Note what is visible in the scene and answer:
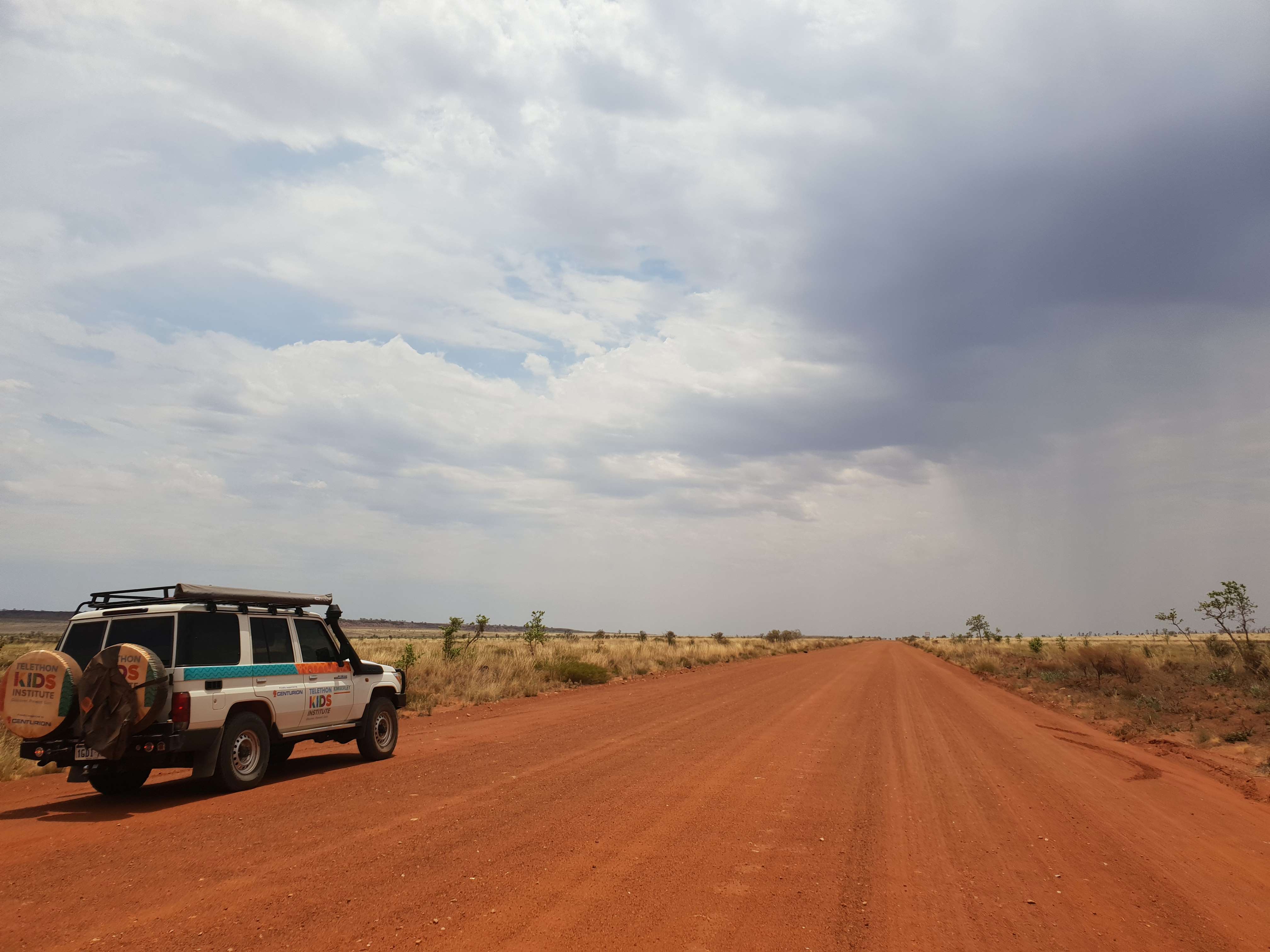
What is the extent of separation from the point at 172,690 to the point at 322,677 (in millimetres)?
2401

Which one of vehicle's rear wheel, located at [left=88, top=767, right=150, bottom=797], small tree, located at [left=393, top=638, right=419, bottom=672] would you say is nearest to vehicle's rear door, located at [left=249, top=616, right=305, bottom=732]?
vehicle's rear wheel, located at [left=88, top=767, right=150, bottom=797]

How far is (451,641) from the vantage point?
2927 cm

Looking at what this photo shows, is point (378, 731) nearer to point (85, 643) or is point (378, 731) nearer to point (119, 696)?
point (119, 696)

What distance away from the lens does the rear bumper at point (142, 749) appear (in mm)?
8430

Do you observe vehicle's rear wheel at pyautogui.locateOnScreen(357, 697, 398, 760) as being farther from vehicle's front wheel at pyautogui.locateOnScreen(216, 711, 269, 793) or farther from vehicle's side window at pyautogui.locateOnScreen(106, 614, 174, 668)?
vehicle's side window at pyautogui.locateOnScreen(106, 614, 174, 668)

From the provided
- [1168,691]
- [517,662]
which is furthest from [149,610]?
[1168,691]

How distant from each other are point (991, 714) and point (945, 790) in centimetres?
1103

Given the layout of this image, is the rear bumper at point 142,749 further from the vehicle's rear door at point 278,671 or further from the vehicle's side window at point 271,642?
the vehicle's side window at point 271,642

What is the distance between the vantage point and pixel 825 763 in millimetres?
11539

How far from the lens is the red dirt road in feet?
17.2

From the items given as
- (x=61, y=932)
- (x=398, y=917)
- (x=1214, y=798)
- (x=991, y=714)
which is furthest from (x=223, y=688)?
(x=991, y=714)

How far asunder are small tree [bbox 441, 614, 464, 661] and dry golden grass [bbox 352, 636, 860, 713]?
35cm

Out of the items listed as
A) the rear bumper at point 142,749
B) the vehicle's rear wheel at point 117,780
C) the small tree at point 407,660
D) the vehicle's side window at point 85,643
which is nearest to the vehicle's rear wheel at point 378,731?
the vehicle's rear wheel at point 117,780

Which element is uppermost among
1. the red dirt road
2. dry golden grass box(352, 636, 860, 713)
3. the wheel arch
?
the wheel arch
